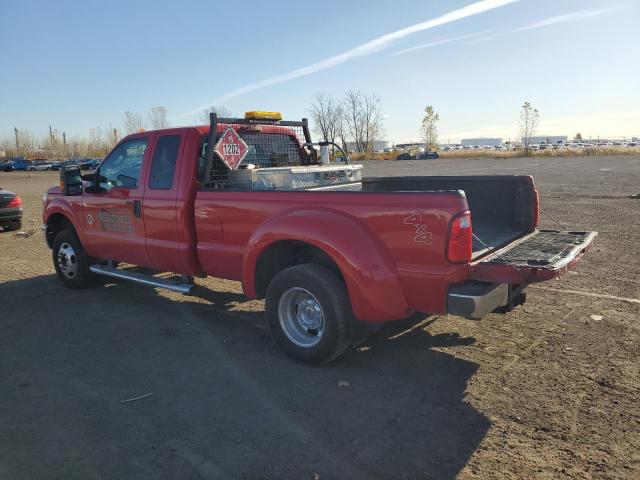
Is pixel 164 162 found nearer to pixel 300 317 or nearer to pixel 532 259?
pixel 300 317

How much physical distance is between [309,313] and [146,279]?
2174mm

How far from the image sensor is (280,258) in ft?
15.0

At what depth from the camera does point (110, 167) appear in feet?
19.6

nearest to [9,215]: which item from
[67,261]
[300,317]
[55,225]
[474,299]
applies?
[55,225]

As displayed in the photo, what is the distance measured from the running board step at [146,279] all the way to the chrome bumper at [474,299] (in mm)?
2768

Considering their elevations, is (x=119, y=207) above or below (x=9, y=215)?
above

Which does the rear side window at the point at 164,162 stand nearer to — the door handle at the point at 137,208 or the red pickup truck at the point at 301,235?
the red pickup truck at the point at 301,235

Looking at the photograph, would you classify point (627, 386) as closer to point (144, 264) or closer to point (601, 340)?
point (601, 340)

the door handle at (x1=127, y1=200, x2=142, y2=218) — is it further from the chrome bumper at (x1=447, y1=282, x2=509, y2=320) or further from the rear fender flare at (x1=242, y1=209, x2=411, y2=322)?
the chrome bumper at (x1=447, y1=282, x2=509, y2=320)

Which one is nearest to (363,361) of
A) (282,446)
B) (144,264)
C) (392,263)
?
(392,263)

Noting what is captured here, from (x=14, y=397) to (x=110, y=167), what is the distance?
3.02m

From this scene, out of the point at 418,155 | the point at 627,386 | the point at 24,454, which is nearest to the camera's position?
the point at 24,454

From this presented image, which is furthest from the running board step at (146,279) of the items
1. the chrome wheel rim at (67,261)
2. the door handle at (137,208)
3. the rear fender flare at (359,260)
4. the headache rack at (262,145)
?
the rear fender flare at (359,260)

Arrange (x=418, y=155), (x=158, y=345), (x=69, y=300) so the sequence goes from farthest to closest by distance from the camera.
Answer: (x=418, y=155) → (x=69, y=300) → (x=158, y=345)
